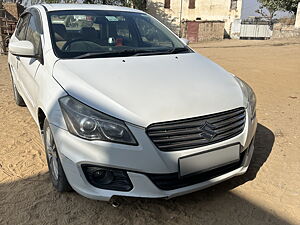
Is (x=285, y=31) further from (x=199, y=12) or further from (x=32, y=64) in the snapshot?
(x=32, y=64)

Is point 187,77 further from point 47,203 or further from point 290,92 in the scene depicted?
point 290,92

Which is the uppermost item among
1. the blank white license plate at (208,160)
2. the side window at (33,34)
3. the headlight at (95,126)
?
the side window at (33,34)

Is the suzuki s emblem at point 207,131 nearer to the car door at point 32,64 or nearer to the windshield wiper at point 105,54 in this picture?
the windshield wiper at point 105,54

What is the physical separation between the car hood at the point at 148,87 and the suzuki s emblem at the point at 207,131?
3.6 inches

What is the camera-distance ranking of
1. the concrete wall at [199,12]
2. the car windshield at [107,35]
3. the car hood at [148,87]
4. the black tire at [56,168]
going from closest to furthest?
the car hood at [148,87], the black tire at [56,168], the car windshield at [107,35], the concrete wall at [199,12]

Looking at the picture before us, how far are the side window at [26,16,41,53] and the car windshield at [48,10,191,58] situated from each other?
0.23 metres

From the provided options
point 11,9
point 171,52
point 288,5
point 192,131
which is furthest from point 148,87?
point 288,5

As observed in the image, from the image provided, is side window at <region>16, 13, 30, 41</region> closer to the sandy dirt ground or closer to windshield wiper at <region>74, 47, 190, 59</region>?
the sandy dirt ground

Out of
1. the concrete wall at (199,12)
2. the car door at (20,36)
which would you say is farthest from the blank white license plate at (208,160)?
the concrete wall at (199,12)

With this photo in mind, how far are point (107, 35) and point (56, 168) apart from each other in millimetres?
1553

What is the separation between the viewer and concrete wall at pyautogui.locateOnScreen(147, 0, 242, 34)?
31.5 meters

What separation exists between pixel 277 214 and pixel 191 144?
999 mm

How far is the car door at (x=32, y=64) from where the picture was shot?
291cm

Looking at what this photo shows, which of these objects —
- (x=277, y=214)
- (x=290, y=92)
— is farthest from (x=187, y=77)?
(x=290, y=92)
